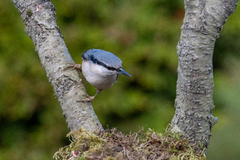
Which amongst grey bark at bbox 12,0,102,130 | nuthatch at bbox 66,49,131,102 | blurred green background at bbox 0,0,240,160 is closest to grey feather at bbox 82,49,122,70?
nuthatch at bbox 66,49,131,102

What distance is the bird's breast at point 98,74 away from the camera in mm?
2451

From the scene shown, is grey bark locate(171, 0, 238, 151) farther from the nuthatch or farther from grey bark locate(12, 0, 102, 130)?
the nuthatch

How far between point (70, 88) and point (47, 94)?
5.21ft

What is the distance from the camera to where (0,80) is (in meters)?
3.46

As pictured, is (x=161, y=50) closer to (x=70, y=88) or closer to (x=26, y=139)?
(x=70, y=88)

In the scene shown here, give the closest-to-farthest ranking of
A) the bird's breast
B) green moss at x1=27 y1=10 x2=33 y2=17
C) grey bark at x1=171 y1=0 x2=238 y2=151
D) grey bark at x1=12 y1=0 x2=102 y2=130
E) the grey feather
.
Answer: grey bark at x1=171 y1=0 x2=238 y2=151, grey bark at x1=12 y1=0 x2=102 y2=130, green moss at x1=27 y1=10 x2=33 y2=17, the grey feather, the bird's breast

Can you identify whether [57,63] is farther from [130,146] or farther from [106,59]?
[130,146]

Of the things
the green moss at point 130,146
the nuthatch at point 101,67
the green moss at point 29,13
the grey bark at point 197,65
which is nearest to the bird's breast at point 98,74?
the nuthatch at point 101,67

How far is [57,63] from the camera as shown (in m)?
2.11

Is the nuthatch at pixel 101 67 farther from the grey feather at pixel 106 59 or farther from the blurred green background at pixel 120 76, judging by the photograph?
the blurred green background at pixel 120 76

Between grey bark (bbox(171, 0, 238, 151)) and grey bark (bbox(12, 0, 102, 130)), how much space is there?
0.58 metres

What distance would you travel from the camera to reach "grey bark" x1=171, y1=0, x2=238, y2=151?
1393 millimetres

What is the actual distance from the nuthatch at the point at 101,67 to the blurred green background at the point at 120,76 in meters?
0.94

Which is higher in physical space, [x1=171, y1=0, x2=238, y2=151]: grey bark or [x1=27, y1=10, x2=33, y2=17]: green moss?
[x1=27, y1=10, x2=33, y2=17]: green moss
